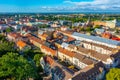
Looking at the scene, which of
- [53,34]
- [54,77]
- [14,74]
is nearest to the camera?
[14,74]

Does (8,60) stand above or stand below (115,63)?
above

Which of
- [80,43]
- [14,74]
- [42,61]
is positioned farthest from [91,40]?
[14,74]

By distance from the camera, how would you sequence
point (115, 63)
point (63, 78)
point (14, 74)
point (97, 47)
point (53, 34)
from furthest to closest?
point (53, 34) → point (97, 47) → point (115, 63) → point (63, 78) → point (14, 74)

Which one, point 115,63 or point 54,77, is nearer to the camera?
point 54,77

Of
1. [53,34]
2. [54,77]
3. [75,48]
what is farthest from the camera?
[53,34]

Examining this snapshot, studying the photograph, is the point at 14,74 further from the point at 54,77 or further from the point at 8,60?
the point at 54,77

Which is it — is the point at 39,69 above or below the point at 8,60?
below

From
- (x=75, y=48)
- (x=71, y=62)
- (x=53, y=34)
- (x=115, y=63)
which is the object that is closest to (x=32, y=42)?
(x=53, y=34)

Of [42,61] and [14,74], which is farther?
[42,61]

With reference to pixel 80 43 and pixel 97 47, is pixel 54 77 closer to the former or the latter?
pixel 97 47
